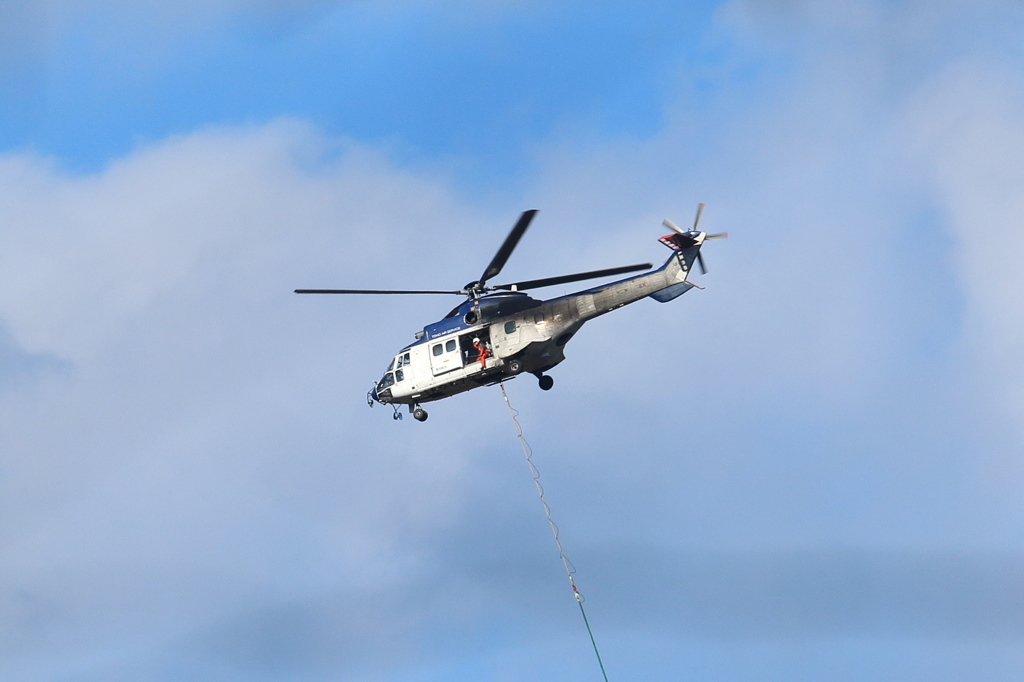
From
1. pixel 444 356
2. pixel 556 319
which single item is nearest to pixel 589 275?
pixel 556 319

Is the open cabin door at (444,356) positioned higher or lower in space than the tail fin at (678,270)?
higher

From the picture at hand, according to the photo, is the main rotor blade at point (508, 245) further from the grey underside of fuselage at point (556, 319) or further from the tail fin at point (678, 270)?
→ the tail fin at point (678, 270)

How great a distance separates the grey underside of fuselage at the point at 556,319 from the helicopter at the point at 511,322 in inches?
1.9

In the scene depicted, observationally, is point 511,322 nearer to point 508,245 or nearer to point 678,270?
point 508,245

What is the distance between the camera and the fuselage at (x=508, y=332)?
194ft

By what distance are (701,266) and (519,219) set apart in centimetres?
1088

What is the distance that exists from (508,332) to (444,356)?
3884mm

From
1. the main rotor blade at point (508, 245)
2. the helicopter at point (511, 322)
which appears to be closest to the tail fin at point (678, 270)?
the helicopter at point (511, 322)

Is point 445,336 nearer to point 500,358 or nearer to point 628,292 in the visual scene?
point 500,358

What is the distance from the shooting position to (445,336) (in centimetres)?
6222

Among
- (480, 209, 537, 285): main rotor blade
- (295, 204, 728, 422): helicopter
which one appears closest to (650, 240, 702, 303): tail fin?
(295, 204, 728, 422): helicopter

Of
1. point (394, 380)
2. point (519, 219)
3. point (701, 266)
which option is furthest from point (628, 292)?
point (394, 380)

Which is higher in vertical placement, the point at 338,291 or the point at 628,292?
the point at 338,291

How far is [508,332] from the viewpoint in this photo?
198ft
